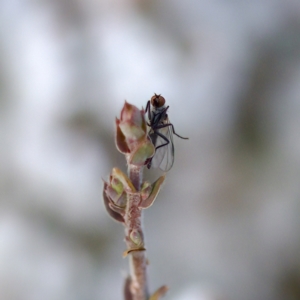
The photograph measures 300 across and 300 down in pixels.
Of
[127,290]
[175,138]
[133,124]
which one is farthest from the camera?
[175,138]

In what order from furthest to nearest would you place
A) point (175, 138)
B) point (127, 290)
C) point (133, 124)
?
point (175, 138)
point (127, 290)
point (133, 124)

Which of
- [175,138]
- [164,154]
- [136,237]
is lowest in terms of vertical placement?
[136,237]

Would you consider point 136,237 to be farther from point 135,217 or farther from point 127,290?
point 127,290

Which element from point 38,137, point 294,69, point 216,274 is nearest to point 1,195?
point 38,137

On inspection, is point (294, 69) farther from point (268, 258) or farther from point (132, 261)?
point (132, 261)

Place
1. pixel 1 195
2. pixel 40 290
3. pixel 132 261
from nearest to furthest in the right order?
pixel 132 261 < pixel 40 290 < pixel 1 195

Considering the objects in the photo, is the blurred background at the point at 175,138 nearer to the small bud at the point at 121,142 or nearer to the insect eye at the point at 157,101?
the insect eye at the point at 157,101

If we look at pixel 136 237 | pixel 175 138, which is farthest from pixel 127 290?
pixel 175 138
